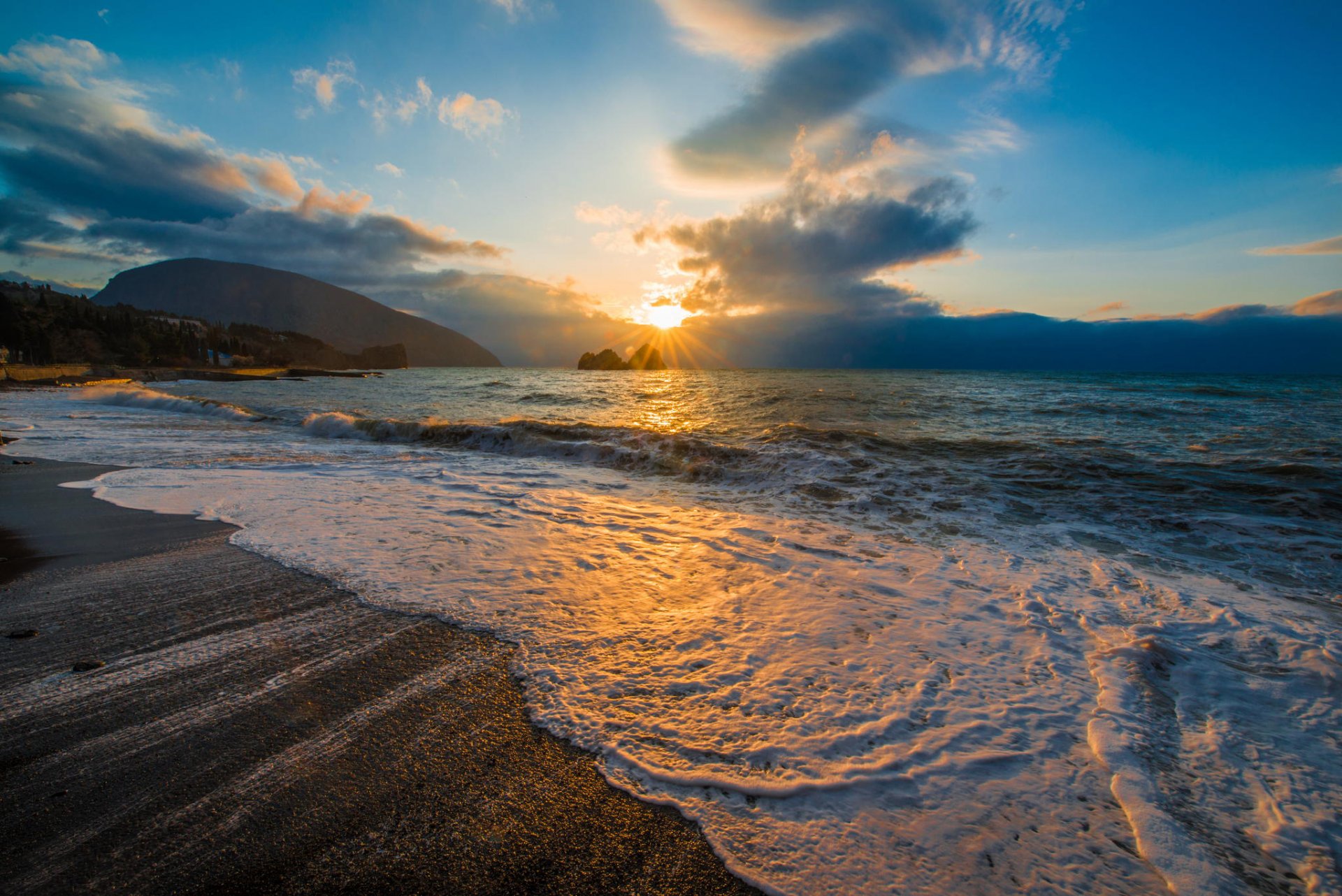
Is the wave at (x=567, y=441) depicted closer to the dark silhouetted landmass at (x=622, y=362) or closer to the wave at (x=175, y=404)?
the wave at (x=175, y=404)

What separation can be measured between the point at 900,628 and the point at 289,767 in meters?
4.16

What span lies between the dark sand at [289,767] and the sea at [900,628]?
28cm

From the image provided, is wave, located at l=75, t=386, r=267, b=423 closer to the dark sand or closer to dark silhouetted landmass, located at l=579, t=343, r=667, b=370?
the dark sand

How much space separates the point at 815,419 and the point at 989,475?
886cm

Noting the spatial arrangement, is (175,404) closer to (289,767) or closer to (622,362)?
(289,767)

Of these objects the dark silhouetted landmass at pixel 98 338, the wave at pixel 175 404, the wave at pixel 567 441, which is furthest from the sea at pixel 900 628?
the dark silhouetted landmass at pixel 98 338

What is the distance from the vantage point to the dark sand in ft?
6.55

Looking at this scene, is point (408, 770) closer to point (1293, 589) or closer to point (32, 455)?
point (1293, 589)

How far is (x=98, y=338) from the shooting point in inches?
3059

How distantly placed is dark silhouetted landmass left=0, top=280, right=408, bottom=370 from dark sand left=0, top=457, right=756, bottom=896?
65813 mm

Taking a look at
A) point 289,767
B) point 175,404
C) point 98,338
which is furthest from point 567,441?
point 98,338

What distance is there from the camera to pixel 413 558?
5.38 m

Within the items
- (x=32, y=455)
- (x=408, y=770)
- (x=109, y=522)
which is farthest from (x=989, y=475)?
(x=32, y=455)

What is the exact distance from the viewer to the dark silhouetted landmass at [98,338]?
64.5 meters
